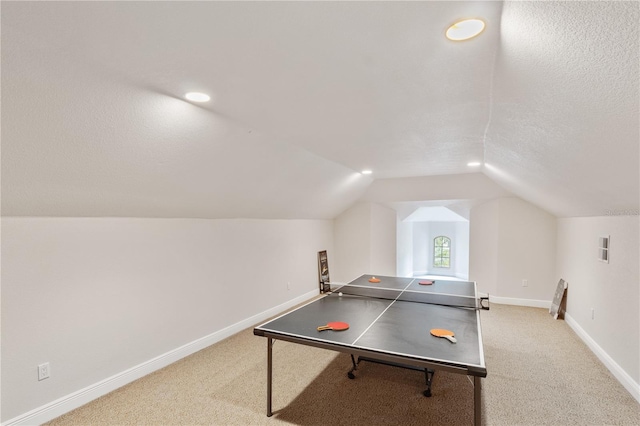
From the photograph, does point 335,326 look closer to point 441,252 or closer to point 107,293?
point 107,293

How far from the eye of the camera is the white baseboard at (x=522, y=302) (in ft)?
18.3

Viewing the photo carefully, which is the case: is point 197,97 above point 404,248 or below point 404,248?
above

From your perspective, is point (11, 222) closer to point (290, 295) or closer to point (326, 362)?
point (326, 362)

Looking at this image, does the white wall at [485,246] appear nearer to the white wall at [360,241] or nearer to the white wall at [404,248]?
the white wall at [360,241]

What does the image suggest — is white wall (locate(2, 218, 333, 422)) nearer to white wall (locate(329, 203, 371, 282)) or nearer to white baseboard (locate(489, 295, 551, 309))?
white wall (locate(329, 203, 371, 282))

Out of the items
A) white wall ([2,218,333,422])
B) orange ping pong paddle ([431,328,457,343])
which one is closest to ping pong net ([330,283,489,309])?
orange ping pong paddle ([431,328,457,343])

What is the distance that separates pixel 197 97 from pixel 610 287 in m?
4.17

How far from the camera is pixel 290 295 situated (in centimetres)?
562

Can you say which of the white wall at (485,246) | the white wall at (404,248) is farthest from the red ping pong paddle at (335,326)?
the white wall at (404,248)

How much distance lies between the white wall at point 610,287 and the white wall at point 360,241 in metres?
3.27

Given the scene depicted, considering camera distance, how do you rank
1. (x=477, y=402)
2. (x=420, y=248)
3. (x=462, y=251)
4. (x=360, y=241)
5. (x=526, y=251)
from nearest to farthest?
(x=477, y=402) → (x=526, y=251) → (x=360, y=241) → (x=462, y=251) → (x=420, y=248)

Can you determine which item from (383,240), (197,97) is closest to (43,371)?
(197,97)

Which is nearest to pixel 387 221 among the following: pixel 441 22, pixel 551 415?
pixel 551 415

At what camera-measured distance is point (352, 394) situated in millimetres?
2842
